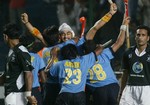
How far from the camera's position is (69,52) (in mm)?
8992

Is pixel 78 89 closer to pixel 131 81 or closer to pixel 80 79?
pixel 80 79

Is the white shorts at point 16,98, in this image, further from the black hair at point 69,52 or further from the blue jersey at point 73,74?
the black hair at point 69,52

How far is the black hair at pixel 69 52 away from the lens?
8.95 metres

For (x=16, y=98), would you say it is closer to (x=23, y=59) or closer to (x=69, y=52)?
(x=23, y=59)

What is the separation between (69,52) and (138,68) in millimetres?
931

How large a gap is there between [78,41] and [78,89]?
940mm

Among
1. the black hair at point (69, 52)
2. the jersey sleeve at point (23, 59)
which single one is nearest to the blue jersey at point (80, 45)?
the black hair at point (69, 52)

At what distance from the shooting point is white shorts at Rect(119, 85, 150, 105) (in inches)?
361

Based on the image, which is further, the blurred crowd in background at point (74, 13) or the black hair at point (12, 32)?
the blurred crowd in background at point (74, 13)

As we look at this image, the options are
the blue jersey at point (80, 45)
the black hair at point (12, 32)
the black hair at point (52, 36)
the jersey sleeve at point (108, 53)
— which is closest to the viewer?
the black hair at point (12, 32)

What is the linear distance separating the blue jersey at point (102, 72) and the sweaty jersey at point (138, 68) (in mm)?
451

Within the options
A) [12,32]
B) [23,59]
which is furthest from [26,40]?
[23,59]

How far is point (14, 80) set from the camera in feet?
27.6

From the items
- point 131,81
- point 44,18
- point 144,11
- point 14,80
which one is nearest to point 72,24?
point 44,18
